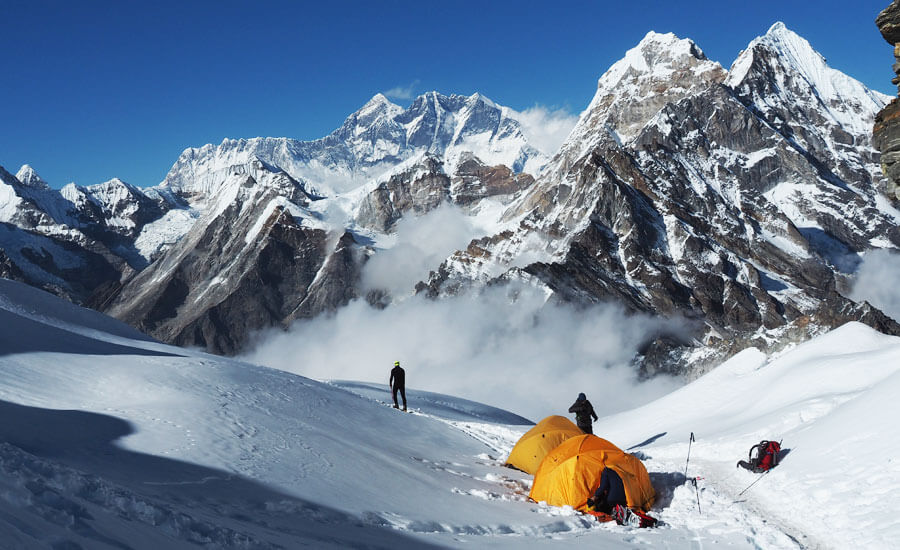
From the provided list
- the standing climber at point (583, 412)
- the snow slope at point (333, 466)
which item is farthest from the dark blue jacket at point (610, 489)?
the standing climber at point (583, 412)

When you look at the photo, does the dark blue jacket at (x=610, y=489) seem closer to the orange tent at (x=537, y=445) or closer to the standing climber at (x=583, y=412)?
the orange tent at (x=537, y=445)

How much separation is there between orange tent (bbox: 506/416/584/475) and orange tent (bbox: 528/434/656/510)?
131 inches

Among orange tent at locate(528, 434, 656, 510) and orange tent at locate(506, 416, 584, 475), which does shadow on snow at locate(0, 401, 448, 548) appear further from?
orange tent at locate(506, 416, 584, 475)

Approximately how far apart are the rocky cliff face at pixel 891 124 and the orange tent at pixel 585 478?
15.1 m

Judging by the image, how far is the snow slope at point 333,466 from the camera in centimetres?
943

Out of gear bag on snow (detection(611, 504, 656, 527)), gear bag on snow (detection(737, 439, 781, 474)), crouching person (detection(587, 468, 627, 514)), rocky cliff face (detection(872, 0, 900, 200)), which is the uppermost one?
rocky cliff face (detection(872, 0, 900, 200))

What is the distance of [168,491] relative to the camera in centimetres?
1138

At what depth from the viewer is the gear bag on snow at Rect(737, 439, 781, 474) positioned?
56.1 ft

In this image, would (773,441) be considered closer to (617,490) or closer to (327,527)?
(617,490)

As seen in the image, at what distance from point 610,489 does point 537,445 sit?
19.1 feet

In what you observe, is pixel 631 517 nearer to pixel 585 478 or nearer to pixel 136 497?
pixel 585 478

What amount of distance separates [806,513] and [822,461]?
1766 mm

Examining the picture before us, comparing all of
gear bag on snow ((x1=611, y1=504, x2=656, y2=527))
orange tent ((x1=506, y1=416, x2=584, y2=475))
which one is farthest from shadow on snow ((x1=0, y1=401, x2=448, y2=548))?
orange tent ((x1=506, y1=416, x2=584, y2=475))

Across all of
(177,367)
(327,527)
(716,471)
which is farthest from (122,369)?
(716,471)
